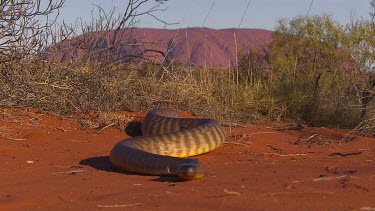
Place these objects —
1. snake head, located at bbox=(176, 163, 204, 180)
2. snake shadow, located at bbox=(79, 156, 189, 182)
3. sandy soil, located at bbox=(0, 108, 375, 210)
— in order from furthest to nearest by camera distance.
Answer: snake shadow, located at bbox=(79, 156, 189, 182) < snake head, located at bbox=(176, 163, 204, 180) < sandy soil, located at bbox=(0, 108, 375, 210)

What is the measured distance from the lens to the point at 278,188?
13.1ft

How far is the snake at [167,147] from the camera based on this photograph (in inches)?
210

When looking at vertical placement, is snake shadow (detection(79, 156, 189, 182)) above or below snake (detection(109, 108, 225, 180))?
below

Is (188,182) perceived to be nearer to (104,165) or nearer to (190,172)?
(190,172)

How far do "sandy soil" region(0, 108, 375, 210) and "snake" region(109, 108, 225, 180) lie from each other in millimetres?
131

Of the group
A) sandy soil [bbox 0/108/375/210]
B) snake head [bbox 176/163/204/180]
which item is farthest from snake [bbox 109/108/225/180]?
sandy soil [bbox 0/108/375/210]

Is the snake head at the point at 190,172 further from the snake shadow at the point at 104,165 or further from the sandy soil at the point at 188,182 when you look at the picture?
the snake shadow at the point at 104,165

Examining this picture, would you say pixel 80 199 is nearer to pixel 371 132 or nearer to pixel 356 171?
pixel 356 171

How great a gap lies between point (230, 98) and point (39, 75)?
4.05 meters

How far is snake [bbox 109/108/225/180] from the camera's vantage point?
534cm

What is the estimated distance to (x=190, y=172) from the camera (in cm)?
486

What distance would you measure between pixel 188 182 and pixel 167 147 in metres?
1.99

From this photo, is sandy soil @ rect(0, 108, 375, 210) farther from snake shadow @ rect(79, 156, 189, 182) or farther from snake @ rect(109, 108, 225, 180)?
snake @ rect(109, 108, 225, 180)

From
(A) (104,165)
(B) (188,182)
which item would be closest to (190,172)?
(B) (188,182)
